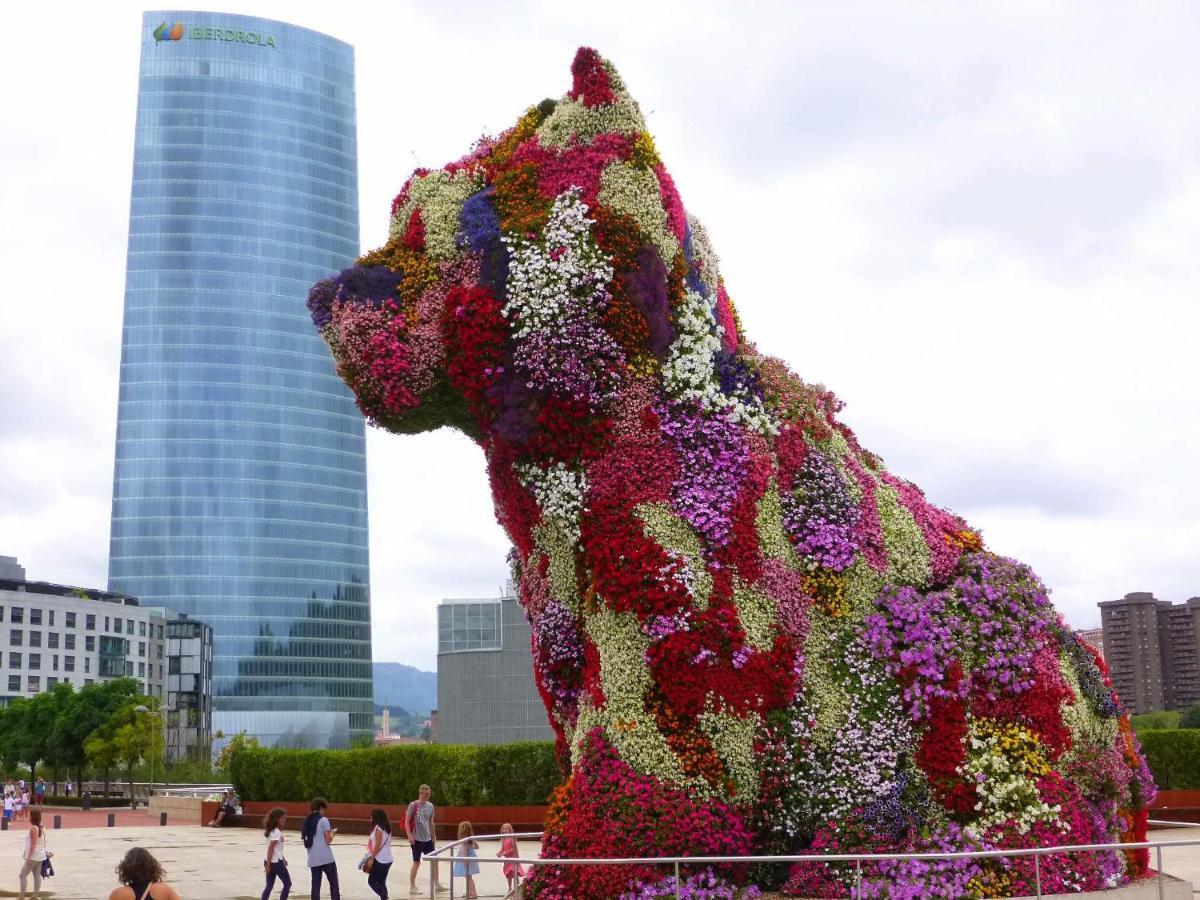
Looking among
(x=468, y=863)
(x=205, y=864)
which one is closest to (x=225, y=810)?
(x=205, y=864)

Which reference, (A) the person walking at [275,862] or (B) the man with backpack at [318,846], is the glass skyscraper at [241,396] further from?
(B) the man with backpack at [318,846]

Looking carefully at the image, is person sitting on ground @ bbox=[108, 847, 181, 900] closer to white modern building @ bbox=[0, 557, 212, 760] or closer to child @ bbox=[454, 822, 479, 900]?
child @ bbox=[454, 822, 479, 900]

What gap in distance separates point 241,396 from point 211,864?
11925cm

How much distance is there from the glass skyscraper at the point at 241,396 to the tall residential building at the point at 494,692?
84819 mm

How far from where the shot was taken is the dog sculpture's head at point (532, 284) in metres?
12.9

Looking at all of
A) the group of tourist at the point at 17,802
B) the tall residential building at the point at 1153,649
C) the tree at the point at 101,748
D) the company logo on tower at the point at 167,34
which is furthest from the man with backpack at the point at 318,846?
the company logo on tower at the point at 167,34

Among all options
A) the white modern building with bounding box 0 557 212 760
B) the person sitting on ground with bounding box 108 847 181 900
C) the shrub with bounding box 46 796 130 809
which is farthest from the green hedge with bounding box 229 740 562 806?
the white modern building with bounding box 0 557 212 760

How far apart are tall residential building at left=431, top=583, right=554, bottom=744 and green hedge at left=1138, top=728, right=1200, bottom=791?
31.6 metres

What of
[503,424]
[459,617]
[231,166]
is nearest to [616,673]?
[503,424]

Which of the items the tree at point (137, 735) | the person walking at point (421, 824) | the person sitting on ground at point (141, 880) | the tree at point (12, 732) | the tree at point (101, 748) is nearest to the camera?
the person sitting on ground at point (141, 880)

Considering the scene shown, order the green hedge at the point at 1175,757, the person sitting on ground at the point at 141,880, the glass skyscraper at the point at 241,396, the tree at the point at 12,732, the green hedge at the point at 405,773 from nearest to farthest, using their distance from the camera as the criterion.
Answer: the person sitting on ground at the point at 141,880 → the green hedge at the point at 1175,757 → the green hedge at the point at 405,773 → the tree at the point at 12,732 → the glass skyscraper at the point at 241,396

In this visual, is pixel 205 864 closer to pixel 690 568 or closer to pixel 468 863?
pixel 468 863

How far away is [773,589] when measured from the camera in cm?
1268

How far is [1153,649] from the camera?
11675cm
